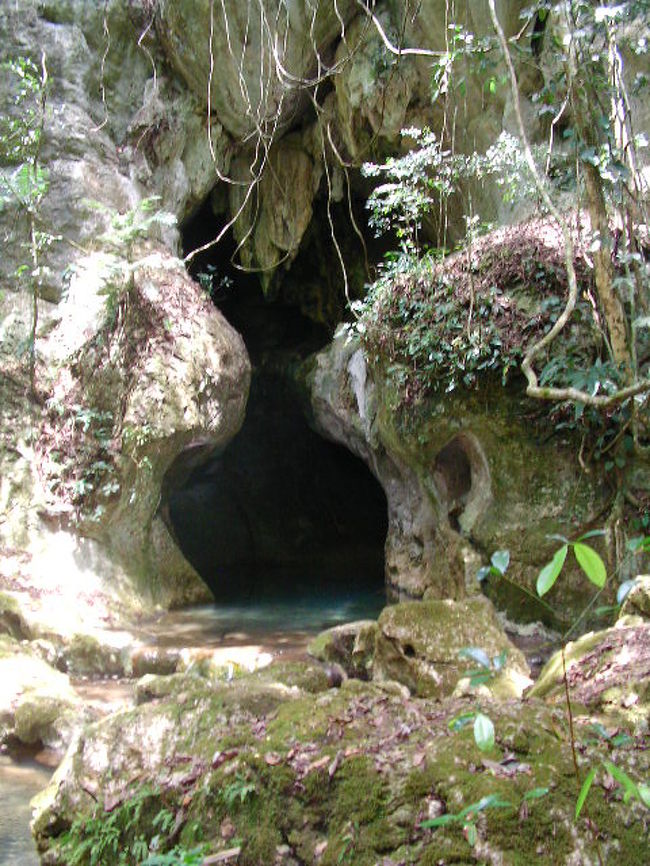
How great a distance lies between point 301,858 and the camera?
7.67ft

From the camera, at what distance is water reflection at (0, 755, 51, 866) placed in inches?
138

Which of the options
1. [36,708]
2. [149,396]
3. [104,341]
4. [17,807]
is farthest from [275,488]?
[17,807]

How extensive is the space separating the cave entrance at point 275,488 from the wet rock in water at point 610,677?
1082 cm

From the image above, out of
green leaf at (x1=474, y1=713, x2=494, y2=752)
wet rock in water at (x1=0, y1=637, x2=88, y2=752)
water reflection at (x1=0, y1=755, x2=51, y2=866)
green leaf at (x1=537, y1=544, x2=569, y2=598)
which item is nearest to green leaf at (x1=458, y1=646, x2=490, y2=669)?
green leaf at (x1=474, y1=713, x2=494, y2=752)

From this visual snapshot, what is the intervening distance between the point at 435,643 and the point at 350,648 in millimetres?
935

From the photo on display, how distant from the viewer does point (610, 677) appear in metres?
3.38

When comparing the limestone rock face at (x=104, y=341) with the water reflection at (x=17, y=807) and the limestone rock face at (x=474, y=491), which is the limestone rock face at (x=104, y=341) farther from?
the water reflection at (x=17, y=807)

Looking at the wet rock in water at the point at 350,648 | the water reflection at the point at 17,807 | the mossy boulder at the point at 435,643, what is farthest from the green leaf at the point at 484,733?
the wet rock in water at the point at 350,648

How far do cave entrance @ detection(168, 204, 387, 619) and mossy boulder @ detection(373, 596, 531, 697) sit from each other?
29.9 feet

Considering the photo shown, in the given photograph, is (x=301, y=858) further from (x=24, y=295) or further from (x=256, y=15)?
(x=256, y=15)

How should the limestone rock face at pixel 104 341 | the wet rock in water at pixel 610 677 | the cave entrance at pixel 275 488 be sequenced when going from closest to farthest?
1. the wet rock in water at pixel 610 677
2. the limestone rock face at pixel 104 341
3. the cave entrance at pixel 275 488

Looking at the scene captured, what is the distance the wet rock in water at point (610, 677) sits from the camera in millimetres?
3051

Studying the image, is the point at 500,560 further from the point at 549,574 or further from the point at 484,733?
the point at 484,733

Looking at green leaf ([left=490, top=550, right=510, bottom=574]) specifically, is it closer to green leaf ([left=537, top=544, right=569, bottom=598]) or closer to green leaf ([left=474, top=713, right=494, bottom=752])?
green leaf ([left=537, top=544, right=569, bottom=598])
